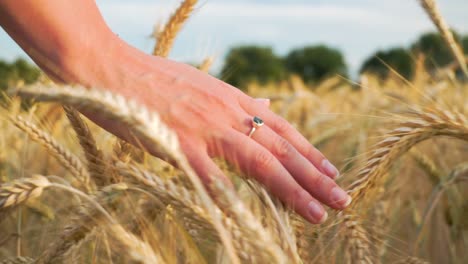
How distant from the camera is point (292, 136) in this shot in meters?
1.26

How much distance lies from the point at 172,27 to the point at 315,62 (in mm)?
A: 39682

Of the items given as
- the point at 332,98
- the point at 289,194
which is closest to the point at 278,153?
the point at 289,194

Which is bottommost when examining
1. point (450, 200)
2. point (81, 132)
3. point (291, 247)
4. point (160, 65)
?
point (450, 200)

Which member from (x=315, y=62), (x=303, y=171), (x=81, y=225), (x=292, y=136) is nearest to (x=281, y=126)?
(x=292, y=136)

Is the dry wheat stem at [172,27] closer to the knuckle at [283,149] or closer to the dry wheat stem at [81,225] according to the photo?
the knuckle at [283,149]

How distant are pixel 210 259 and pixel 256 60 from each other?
36631 mm

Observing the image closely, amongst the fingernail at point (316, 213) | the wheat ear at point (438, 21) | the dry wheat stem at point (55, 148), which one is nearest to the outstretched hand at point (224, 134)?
the fingernail at point (316, 213)

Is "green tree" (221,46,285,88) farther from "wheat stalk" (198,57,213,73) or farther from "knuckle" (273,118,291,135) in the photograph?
"knuckle" (273,118,291,135)

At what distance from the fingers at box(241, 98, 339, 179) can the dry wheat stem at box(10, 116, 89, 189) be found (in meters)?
0.35

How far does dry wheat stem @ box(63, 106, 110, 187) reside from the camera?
112cm

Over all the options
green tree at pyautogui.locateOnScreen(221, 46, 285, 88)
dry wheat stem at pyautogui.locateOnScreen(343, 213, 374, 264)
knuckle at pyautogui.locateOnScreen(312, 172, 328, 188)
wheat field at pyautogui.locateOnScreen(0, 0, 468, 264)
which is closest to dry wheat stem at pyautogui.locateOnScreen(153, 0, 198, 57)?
wheat field at pyautogui.locateOnScreen(0, 0, 468, 264)

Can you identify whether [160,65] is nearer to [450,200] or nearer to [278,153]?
[278,153]

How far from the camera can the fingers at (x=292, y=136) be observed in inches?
48.1

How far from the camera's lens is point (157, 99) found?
1.16 m
